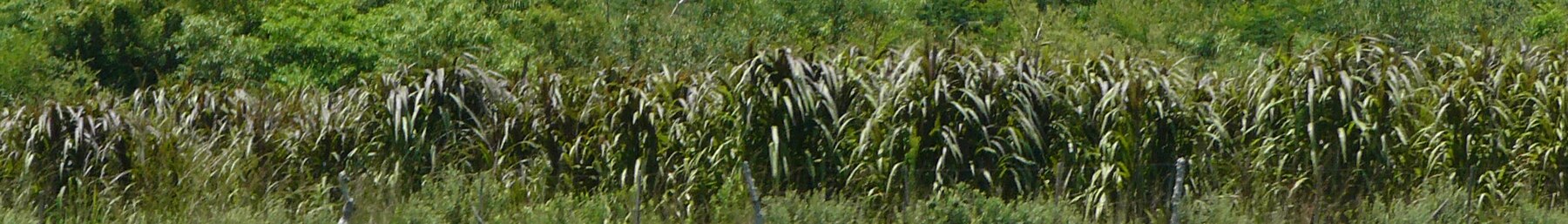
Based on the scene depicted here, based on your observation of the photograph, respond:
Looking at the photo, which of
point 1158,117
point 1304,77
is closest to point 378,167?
point 1158,117

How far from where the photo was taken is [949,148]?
848 centimetres

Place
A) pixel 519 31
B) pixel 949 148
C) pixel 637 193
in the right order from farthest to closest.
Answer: pixel 519 31 → pixel 949 148 → pixel 637 193

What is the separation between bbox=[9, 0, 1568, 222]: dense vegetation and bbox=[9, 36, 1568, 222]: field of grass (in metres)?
0.01

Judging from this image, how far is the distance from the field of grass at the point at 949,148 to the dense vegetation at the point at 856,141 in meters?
0.01

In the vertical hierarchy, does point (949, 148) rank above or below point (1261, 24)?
above

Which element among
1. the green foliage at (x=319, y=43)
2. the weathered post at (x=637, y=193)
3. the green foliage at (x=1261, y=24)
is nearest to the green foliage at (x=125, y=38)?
the green foliage at (x=319, y=43)

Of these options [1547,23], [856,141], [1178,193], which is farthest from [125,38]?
[1178,193]

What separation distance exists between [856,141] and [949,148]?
443mm

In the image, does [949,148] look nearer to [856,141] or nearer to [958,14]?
[856,141]

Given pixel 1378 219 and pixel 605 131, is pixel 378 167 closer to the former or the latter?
pixel 605 131

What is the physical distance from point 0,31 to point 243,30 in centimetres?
391

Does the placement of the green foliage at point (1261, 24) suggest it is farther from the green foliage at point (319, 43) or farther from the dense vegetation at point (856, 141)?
the dense vegetation at point (856, 141)

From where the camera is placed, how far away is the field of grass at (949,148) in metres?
8.27

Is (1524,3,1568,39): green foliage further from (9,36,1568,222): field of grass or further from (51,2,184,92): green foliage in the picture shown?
(51,2,184,92): green foliage
